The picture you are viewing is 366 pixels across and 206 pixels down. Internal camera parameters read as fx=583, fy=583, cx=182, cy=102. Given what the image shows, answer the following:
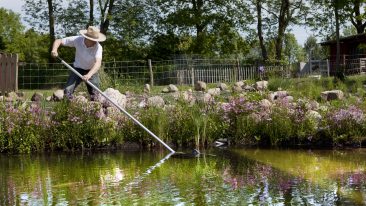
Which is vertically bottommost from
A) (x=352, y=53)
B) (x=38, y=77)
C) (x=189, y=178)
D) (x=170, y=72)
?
(x=189, y=178)

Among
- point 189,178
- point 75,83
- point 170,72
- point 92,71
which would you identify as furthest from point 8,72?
point 189,178

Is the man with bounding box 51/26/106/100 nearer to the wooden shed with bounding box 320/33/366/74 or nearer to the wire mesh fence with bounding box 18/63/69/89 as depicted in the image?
the wire mesh fence with bounding box 18/63/69/89

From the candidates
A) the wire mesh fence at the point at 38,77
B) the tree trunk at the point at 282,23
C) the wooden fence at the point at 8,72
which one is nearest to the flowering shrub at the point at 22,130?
the wooden fence at the point at 8,72

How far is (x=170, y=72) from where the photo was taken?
24.4m

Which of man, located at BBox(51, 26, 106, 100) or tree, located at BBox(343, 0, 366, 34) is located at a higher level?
tree, located at BBox(343, 0, 366, 34)

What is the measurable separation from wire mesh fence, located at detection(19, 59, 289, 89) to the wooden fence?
138 inches

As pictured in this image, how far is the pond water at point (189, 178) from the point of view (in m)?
5.35

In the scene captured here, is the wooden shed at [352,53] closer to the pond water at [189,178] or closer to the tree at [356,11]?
the tree at [356,11]

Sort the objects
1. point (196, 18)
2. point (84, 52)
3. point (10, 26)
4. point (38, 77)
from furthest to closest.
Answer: point (10, 26)
point (196, 18)
point (38, 77)
point (84, 52)

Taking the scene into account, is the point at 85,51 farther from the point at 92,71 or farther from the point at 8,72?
the point at 8,72

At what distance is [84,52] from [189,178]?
3755 mm

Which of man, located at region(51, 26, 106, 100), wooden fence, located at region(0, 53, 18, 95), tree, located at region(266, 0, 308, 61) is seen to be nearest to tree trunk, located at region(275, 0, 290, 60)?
tree, located at region(266, 0, 308, 61)

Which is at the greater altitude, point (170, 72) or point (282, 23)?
point (282, 23)

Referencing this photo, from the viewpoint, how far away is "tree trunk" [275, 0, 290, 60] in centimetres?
3542
